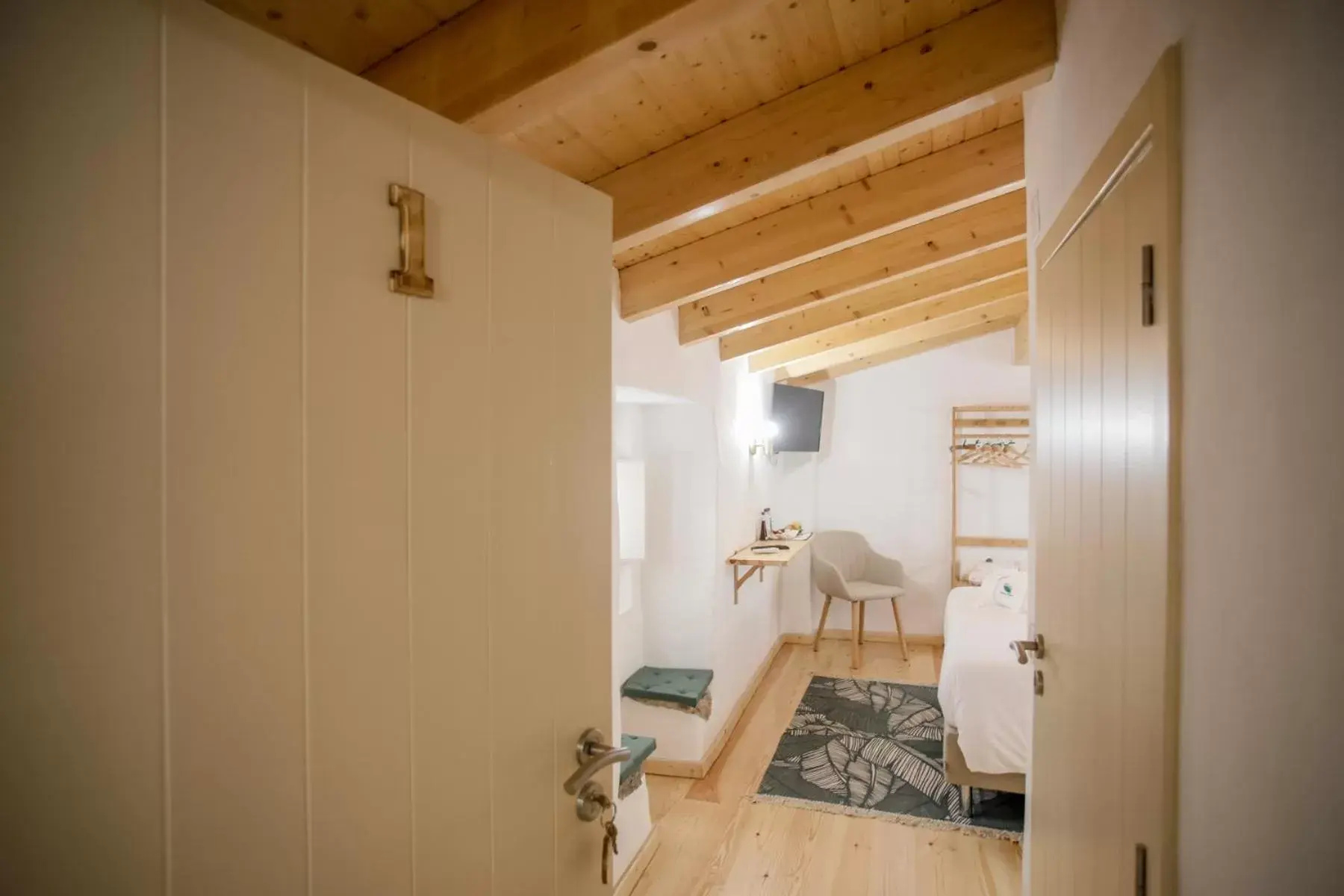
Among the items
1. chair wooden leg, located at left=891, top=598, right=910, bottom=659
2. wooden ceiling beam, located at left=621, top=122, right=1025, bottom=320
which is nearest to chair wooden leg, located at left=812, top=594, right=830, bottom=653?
chair wooden leg, located at left=891, top=598, right=910, bottom=659

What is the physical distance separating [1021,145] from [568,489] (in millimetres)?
2069

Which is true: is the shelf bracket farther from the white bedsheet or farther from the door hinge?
the door hinge

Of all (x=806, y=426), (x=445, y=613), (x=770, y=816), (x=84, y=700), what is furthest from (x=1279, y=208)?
(x=806, y=426)

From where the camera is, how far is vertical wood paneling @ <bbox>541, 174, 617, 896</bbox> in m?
1.20

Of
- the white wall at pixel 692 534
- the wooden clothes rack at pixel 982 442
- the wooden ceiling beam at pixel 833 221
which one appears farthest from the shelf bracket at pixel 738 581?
the wooden clothes rack at pixel 982 442

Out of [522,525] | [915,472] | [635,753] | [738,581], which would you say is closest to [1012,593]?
[738,581]

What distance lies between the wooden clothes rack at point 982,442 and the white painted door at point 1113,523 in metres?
4.42

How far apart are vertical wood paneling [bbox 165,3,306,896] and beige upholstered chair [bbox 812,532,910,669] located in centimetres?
485

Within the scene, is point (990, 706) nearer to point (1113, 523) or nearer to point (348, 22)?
point (1113, 523)

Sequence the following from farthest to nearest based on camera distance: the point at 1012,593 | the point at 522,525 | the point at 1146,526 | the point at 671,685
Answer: the point at 1012,593 → the point at 671,685 → the point at 522,525 → the point at 1146,526

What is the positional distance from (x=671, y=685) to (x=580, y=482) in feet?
8.57

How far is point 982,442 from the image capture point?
19.2ft

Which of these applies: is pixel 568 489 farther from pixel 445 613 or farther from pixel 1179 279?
pixel 1179 279

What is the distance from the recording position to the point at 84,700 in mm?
641
